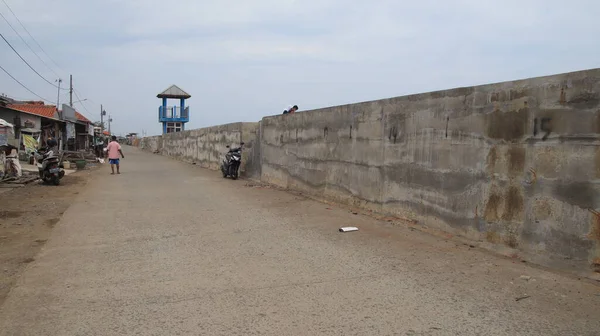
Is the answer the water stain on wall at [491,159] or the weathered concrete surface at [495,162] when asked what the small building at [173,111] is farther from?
the water stain on wall at [491,159]

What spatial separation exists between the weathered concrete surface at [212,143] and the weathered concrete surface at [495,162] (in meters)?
7.78

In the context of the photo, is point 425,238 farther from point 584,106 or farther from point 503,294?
point 584,106

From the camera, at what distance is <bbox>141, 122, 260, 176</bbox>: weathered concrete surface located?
53.0 feet

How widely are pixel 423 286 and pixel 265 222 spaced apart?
3740 mm

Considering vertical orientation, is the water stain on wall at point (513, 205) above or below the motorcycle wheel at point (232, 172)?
above

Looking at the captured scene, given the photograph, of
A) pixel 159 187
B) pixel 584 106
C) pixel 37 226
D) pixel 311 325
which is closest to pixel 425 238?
pixel 584 106

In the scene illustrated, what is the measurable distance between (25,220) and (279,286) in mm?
5853

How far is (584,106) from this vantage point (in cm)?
430

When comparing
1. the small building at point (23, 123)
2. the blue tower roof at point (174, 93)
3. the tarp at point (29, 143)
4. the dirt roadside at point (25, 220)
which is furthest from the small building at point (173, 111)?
the dirt roadside at point (25, 220)

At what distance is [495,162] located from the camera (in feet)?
17.4

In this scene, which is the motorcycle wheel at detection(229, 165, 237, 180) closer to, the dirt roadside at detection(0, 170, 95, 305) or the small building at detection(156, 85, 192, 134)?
the dirt roadside at detection(0, 170, 95, 305)

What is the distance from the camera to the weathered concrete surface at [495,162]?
4.33 m

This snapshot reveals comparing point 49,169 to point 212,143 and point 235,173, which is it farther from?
point 212,143

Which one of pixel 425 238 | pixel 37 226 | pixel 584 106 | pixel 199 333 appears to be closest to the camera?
pixel 199 333
